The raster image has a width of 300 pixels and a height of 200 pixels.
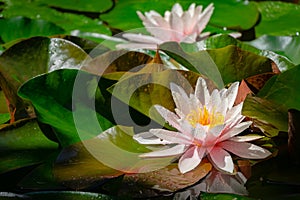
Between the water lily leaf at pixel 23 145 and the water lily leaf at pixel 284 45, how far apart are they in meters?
0.58

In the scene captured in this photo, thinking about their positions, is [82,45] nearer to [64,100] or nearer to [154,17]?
[154,17]

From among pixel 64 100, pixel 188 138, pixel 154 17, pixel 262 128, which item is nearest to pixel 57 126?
pixel 64 100

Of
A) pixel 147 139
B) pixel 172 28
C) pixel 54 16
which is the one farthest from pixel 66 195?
pixel 54 16

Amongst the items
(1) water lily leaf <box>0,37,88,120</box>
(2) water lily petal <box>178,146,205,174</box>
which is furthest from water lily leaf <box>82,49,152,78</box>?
(2) water lily petal <box>178,146,205,174</box>

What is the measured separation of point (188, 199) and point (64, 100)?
0.29 m

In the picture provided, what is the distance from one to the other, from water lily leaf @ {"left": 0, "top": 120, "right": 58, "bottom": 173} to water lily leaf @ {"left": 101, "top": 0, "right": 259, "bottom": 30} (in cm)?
92

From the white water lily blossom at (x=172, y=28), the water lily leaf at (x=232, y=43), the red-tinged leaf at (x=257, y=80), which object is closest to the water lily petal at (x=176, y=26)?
the white water lily blossom at (x=172, y=28)

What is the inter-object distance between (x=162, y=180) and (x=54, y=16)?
123 cm

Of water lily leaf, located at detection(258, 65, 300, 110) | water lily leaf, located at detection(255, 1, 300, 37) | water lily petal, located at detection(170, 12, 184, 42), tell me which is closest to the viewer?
water lily leaf, located at detection(258, 65, 300, 110)

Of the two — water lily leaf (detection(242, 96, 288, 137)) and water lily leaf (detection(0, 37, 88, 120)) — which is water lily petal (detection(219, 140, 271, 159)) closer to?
water lily leaf (detection(242, 96, 288, 137))

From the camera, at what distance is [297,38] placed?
4.17 feet

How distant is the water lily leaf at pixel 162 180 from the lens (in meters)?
0.84

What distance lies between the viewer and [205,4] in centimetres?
206

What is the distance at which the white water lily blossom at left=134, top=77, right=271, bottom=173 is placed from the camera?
0.85 metres
